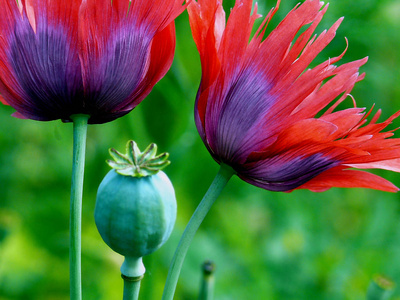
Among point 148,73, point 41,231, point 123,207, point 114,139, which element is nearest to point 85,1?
point 148,73

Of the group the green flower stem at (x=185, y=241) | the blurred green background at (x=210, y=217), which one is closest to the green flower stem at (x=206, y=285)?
the green flower stem at (x=185, y=241)

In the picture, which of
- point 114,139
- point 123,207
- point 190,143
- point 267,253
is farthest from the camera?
point 267,253

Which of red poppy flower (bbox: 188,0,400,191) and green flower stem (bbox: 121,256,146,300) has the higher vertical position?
red poppy flower (bbox: 188,0,400,191)

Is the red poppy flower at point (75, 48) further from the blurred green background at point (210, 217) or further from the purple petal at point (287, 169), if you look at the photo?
the blurred green background at point (210, 217)

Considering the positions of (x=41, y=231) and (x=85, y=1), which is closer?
(x=85, y=1)

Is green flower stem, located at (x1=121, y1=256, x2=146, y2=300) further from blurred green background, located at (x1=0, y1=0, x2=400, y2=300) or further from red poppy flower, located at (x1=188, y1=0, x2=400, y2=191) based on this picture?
blurred green background, located at (x1=0, y1=0, x2=400, y2=300)

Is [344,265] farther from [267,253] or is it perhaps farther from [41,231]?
[41,231]

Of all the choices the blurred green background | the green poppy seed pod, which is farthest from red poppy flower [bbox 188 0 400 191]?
the blurred green background
